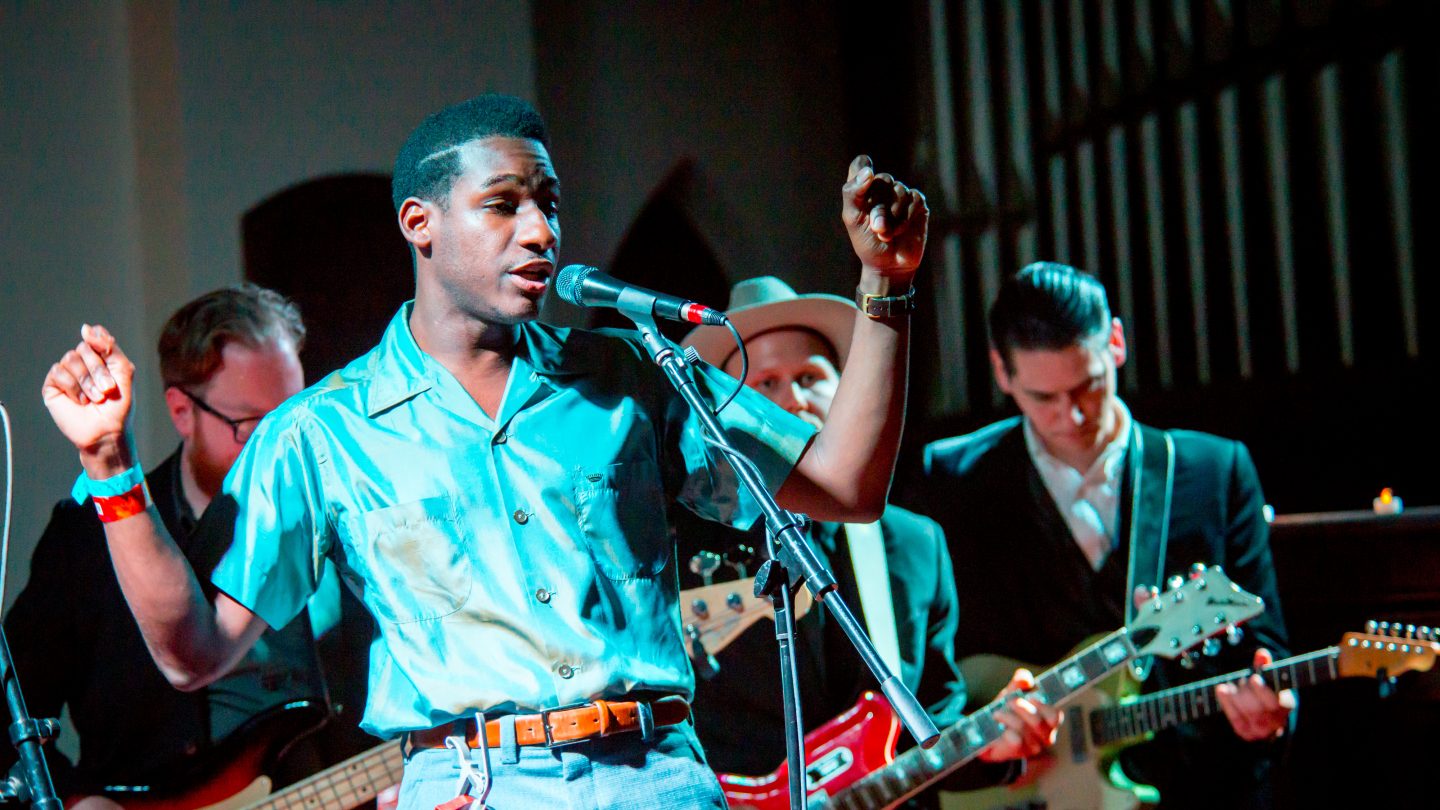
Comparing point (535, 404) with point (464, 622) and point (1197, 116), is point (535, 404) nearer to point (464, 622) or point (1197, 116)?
point (464, 622)

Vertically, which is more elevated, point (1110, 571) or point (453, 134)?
point (453, 134)

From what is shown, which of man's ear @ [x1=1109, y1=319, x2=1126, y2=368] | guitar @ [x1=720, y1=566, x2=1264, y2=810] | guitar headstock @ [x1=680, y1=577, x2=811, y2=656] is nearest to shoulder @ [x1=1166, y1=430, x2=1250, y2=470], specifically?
man's ear @ [x1=1109, y1=319, x2=1126, y2=368]

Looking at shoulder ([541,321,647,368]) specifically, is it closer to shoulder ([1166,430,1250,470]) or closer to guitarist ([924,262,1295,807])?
guitarist ([924,262,1295,807])

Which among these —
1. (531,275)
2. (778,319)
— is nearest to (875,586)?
(778,319)

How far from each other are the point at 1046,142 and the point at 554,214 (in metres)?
3.54

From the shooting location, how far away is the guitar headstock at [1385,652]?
3.35m

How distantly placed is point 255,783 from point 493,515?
64.3 inches

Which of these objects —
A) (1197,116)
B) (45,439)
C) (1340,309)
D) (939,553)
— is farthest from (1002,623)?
(45,439)

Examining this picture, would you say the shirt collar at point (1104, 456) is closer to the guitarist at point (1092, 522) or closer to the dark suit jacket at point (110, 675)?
the guitarist at point (1092, 522)

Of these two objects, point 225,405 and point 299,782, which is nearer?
point 299,782

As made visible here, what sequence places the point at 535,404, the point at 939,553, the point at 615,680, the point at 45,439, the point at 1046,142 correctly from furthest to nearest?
1. the point at 1046,142
2. the point at 45,439
3. the point at 939,553
4. the point at 535,404
5. the point at 615,680

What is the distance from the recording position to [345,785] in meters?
2.96

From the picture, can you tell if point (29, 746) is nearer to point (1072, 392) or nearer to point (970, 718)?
point (970, 718)

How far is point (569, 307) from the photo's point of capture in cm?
475
